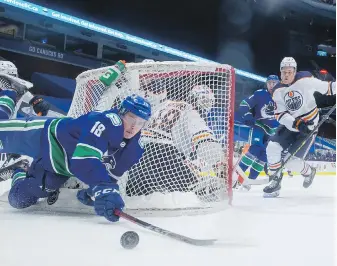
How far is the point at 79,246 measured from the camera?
102cm

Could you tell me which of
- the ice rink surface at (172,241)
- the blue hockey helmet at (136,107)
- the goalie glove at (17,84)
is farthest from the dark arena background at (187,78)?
the goalie glove at (17,84)

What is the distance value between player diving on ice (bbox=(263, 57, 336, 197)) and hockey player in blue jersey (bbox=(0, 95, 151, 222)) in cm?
146

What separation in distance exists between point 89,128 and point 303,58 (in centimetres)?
741

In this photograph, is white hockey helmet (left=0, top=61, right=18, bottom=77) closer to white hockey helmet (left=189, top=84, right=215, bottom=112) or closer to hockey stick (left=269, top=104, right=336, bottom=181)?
white hockey helmet (left=189, top=84, right=215, bottom=112)

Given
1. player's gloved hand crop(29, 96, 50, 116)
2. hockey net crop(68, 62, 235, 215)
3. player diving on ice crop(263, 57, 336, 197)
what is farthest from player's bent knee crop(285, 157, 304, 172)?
player's gloved hand crop(29, 96, 50, 116)

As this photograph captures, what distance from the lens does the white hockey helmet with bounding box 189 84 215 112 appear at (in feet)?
6.12

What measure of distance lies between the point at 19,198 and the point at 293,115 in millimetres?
1896

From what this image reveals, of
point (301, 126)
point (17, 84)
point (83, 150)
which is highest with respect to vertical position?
point (17, 84)

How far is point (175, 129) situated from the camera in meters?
1.81

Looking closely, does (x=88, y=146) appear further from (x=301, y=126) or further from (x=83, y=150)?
(x=301, y=126)

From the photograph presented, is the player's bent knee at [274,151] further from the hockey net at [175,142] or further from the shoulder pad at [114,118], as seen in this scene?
the shoulder pad at [114,118]

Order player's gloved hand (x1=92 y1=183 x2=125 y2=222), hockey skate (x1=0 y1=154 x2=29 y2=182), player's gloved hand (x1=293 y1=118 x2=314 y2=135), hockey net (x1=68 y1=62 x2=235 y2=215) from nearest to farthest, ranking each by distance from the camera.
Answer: player's gloved hand (x1=92 y1=183 x2=125 y2=222), hockey net (x1=68 y1=62 x2=235 y2=215), hockey skate (x1=0 y1=154 x2=29 y2=182), player's gloved hand (x1=293 y1=118 x2=314 y2=135)

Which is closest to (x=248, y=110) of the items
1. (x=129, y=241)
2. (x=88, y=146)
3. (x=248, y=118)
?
(x=248, y=118)

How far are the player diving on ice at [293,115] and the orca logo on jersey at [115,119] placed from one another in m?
1.58
